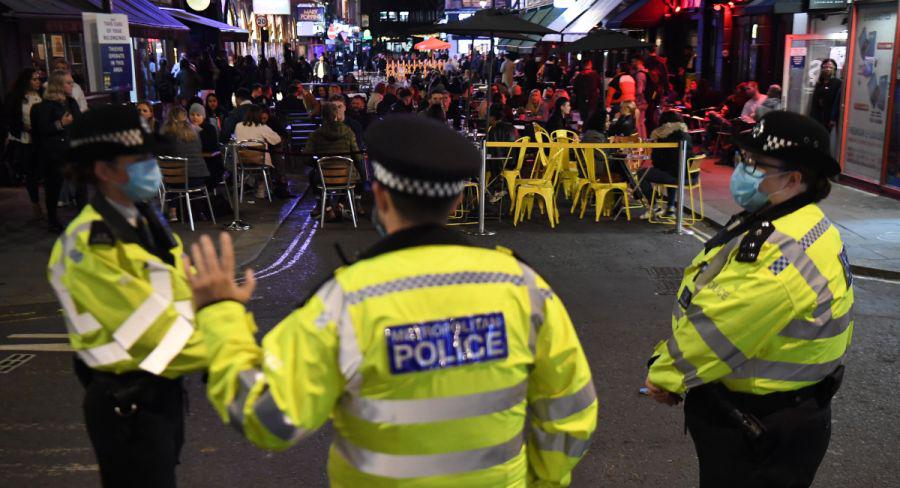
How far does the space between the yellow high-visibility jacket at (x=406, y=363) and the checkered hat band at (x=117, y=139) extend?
113 cm

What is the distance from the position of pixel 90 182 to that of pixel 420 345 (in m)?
1.70

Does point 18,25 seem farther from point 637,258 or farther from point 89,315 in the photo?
point 89,315

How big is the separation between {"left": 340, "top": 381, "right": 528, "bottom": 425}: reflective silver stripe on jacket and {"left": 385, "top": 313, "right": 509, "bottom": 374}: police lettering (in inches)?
3.3

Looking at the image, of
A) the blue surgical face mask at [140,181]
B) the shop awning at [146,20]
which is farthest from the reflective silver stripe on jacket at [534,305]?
the shop awning at [146,20]

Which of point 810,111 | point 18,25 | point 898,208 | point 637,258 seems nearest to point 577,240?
point 637,258

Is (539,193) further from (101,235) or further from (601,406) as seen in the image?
(101,235)

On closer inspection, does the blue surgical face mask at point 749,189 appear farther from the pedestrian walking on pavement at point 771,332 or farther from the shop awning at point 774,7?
the shop awning at point 774,7

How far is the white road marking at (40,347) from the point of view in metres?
6.81

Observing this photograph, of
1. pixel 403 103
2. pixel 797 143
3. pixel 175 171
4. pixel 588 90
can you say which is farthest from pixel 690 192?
pixel 797 143

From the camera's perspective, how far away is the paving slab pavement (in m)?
9.25

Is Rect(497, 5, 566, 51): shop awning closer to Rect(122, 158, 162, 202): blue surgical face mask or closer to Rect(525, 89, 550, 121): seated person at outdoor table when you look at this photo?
Rect(525, 89, 550, 121): seated person at outdoor table

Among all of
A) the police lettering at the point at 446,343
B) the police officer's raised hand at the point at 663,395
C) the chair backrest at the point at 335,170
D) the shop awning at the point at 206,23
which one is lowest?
the chair backrest at the point at 335,170

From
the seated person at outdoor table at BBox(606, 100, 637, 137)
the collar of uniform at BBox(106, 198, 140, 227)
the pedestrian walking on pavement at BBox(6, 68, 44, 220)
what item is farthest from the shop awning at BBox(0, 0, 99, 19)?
the collar of uniform at BBox(106, 198, 140, 227)

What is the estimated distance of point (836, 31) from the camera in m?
15.7
